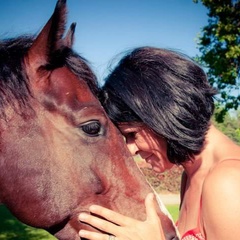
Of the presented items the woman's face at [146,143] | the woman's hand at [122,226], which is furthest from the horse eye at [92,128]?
the woman's hand at [122,226]

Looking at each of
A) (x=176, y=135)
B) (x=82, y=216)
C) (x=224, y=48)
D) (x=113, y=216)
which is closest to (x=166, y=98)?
(x=176, y=135)

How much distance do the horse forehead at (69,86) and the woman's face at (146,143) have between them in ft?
1.24

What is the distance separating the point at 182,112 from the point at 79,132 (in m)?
0.74

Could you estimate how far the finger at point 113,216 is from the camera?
1.96 metres

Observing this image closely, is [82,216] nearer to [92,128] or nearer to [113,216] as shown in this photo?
[113,216]

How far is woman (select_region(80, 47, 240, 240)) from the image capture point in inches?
75.2

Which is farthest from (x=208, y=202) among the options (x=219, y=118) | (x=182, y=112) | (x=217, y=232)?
(x=219, y=118)

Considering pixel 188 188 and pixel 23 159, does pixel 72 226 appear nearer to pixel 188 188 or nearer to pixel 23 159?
pixel 23 159

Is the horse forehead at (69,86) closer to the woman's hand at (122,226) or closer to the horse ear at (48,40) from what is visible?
the horse ear at (48,40)

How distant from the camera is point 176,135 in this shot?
7.31 feet

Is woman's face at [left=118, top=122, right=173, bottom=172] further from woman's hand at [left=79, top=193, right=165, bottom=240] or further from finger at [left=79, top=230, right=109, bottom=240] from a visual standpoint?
A: finger at [left=79, top=230, right=109, bottom=240]

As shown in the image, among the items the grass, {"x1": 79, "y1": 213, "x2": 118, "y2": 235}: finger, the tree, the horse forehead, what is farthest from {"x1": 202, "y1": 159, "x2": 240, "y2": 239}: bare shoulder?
the tree

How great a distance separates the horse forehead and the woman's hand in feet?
2.48

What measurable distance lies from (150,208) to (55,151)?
743 millimetres
